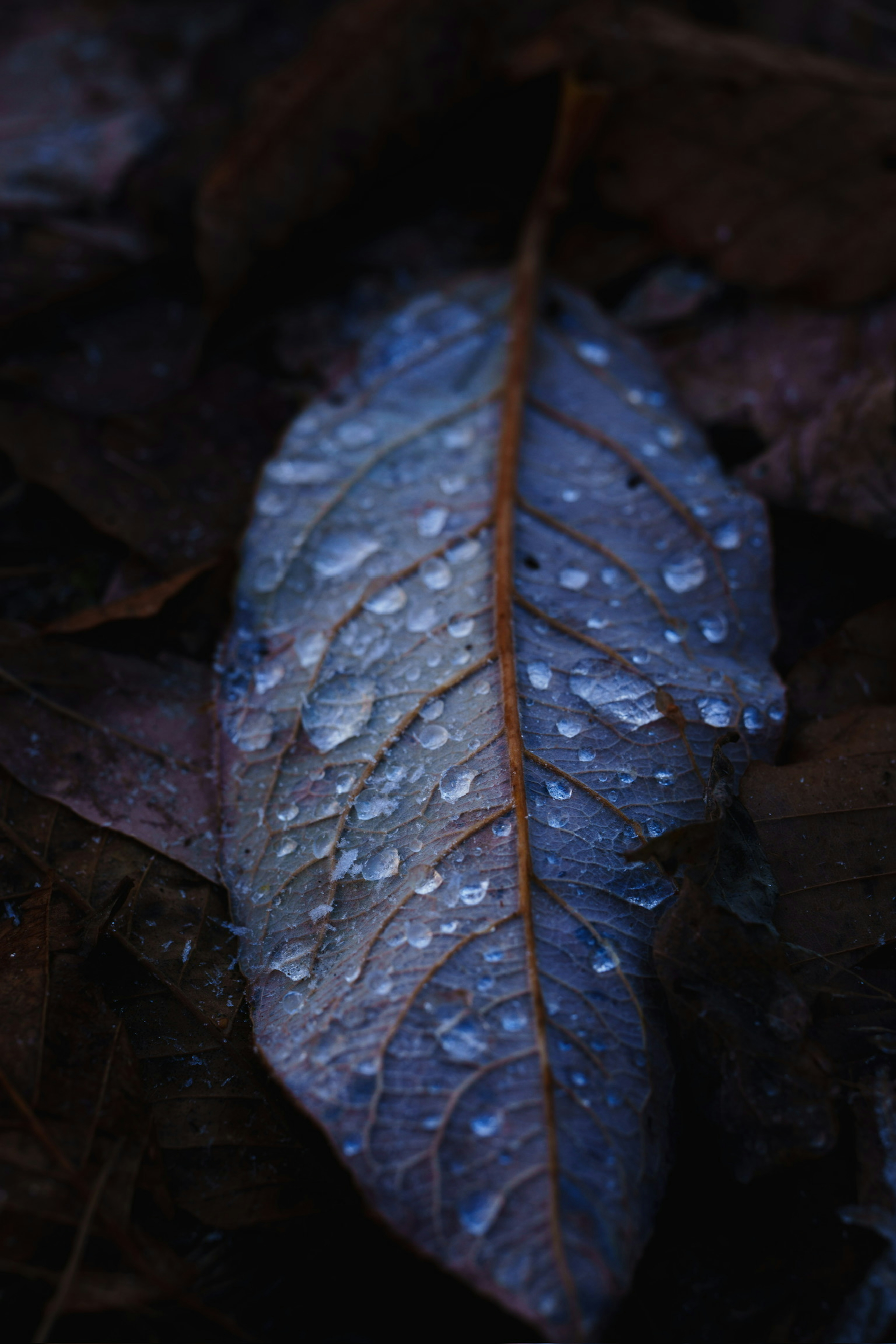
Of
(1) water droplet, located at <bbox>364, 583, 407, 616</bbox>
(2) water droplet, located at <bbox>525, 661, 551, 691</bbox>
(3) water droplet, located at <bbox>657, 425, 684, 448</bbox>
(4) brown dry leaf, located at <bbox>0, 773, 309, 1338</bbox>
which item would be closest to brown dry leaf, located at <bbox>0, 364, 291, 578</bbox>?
(1) water droplet, located at <bbox>364, 583, 407, 616</bbox>

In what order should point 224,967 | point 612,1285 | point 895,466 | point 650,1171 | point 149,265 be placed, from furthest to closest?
point 149,265, point 895,466, point 224,967, point 650,1171, point 612,1285

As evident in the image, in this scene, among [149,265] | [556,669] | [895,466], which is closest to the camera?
[556,669]

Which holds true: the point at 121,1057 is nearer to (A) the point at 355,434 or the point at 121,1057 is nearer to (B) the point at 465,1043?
(B) the point at 465,1043

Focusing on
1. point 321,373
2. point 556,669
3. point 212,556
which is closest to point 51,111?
point 321,373

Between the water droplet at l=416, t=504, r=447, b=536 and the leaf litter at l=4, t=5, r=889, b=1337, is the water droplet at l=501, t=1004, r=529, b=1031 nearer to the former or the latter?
the leaf litter at l=4, t=5, r=889, b=1337

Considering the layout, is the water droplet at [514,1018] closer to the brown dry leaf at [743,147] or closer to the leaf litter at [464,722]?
the leaf litter at [464,722]

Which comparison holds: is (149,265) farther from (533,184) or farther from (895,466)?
(895,466)

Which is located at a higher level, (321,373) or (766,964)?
(321,373)
